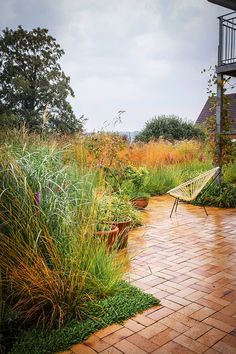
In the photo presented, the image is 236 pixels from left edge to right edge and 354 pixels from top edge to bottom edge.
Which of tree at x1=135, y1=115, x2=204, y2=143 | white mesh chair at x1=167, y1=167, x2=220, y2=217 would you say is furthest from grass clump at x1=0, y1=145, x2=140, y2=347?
tree at x1=135, y1=115, x2=204, y2=143

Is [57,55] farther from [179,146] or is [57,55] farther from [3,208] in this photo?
[3,208]

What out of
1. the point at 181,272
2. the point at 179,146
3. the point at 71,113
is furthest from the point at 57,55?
the point at 181,272

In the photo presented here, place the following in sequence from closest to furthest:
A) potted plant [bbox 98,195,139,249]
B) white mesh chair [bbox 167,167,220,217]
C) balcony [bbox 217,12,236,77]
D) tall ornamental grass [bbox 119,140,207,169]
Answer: potted plant [bbox 98,195,139,249] < white mesh chair [bbox 167,167,220,217] < balcony [bbox 217,12,236,77] < tall ornamental grass [bbox 119,140,207,169]

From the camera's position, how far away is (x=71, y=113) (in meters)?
23.0

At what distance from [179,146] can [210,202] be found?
3.94m

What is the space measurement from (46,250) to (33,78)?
21296 millimetres

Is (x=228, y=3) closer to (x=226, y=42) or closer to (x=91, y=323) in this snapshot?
(x=91, y=323)

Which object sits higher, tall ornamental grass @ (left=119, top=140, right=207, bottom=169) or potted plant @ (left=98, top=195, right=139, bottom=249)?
tall ornamental grass @ (left=119, top=140, right=207, bottom=169)

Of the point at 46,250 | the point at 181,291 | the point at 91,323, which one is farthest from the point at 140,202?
the point at 91,323

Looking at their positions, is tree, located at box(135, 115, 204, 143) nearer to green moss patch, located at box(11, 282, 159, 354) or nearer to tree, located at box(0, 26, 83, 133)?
tree, located at box(0, 26, 83, 133)

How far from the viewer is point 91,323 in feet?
7.77

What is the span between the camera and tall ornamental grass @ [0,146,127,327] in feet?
7.71

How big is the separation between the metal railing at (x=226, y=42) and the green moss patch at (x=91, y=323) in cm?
655

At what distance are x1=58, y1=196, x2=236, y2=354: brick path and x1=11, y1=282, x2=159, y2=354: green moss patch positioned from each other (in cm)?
6
